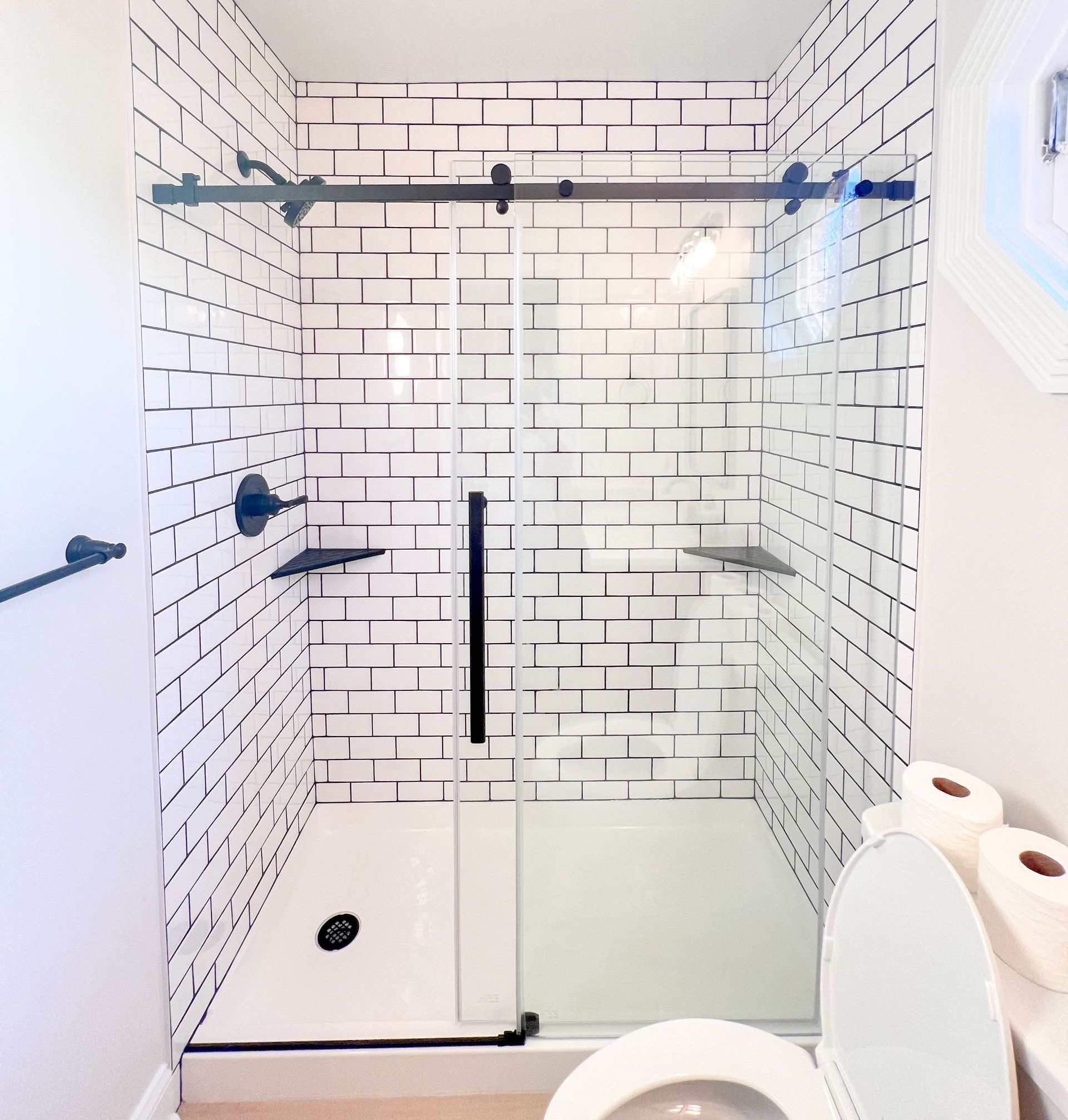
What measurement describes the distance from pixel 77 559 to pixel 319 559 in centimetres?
135

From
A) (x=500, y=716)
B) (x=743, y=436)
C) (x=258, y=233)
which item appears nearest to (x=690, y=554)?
(x=743, y=436)

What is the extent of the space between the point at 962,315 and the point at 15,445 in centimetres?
158

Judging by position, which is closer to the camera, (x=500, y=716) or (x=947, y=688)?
(x=947, y=688)

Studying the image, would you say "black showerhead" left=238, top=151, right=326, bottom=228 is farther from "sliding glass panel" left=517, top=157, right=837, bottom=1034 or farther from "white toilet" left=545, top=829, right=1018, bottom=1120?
"white toilet" left=545, top=829, right=1018, bottom=1120

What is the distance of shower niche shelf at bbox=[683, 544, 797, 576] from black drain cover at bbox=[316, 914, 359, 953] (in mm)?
1492

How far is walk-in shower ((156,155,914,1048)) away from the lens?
5.49ft

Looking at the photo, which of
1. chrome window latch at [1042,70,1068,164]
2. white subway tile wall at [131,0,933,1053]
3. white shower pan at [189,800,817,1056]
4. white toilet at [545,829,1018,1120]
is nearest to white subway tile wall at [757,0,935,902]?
white subway tile wall at [131,0,933,1053]

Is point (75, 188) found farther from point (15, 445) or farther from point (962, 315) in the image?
point (962, 315)

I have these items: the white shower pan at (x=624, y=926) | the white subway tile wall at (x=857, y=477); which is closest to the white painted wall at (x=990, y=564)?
the white subway tile wall at (x=857, y=477)

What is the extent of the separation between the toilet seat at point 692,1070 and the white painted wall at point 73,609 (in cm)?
84

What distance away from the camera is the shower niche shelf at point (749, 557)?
1766 millimetres

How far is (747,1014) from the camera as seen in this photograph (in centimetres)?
187

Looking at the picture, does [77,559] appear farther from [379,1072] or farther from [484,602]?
[379,1072]

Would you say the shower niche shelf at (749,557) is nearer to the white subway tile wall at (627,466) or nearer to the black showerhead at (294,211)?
the white subway tile wall at (627,466)
